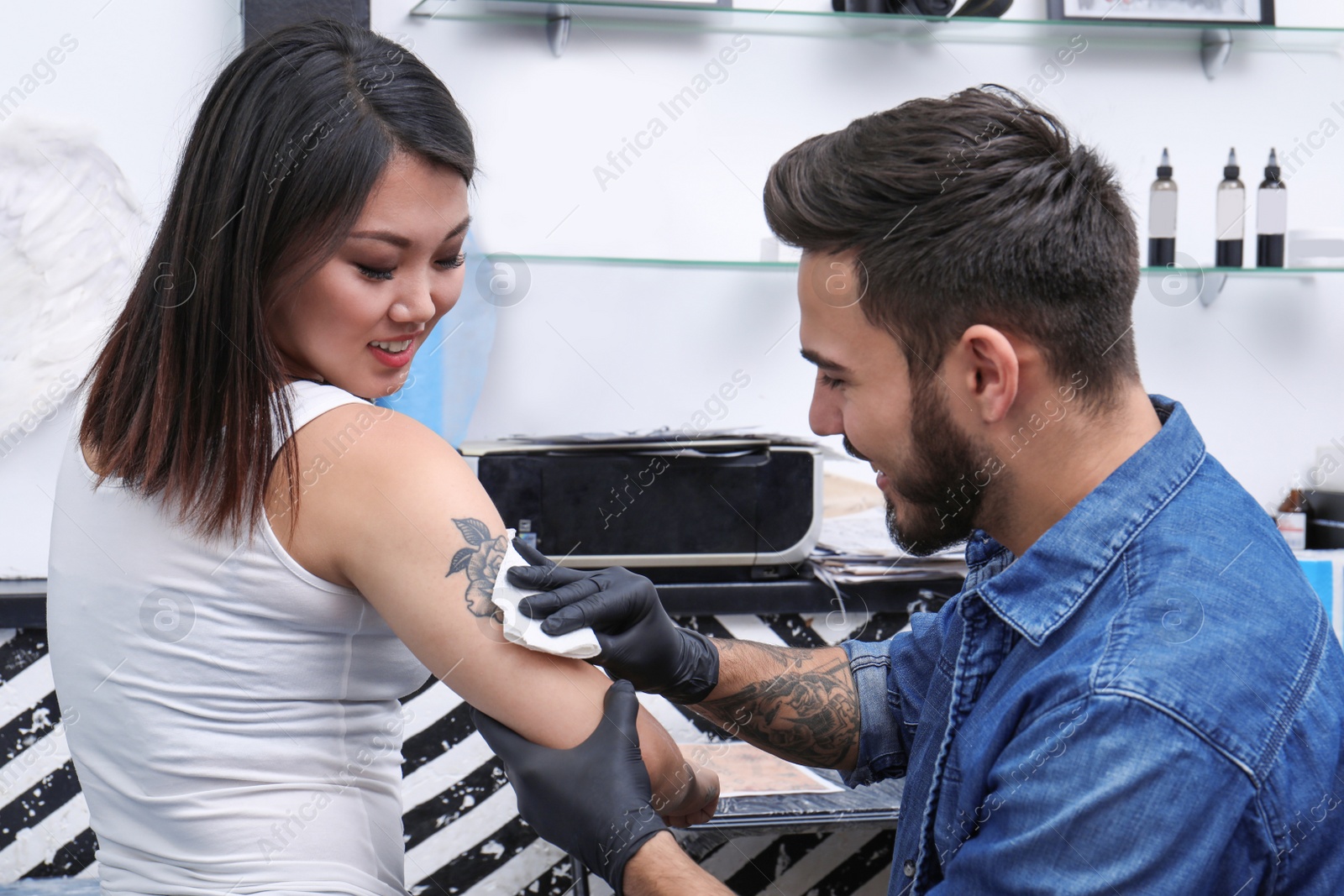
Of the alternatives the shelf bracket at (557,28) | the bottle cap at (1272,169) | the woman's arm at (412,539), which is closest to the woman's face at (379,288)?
the woman's arm at (412,539)

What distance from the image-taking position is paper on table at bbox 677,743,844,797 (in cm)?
163

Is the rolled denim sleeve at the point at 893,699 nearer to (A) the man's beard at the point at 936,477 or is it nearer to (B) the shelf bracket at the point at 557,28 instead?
(A) the man's beard at the point at 936,477

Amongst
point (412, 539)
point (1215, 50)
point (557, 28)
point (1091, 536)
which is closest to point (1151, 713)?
point (1091, 536)

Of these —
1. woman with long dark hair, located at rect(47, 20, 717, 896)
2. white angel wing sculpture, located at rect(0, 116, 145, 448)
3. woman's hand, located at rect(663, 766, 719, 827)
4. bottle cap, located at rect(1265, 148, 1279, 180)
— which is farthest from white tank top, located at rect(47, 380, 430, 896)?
bottle cap, located at rect(1265, 148, 1279, 180)

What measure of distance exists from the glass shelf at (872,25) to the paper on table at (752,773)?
1.35m

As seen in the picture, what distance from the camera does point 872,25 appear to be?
2.15 meters

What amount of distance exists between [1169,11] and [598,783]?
6.66ft

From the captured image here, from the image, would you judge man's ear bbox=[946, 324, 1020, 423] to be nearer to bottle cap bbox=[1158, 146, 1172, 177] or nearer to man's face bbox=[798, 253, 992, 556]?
man's face bbox=[798, 253, 992, 556]

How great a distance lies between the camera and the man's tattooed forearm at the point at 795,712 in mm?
1264

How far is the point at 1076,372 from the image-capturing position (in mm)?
954

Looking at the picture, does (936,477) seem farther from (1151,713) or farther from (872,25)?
(872,25)

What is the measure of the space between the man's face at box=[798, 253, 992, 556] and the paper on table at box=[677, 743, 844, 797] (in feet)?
2.29

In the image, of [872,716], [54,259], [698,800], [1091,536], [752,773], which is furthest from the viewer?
[54,259]

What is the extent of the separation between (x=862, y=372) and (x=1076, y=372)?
0.63 ft
